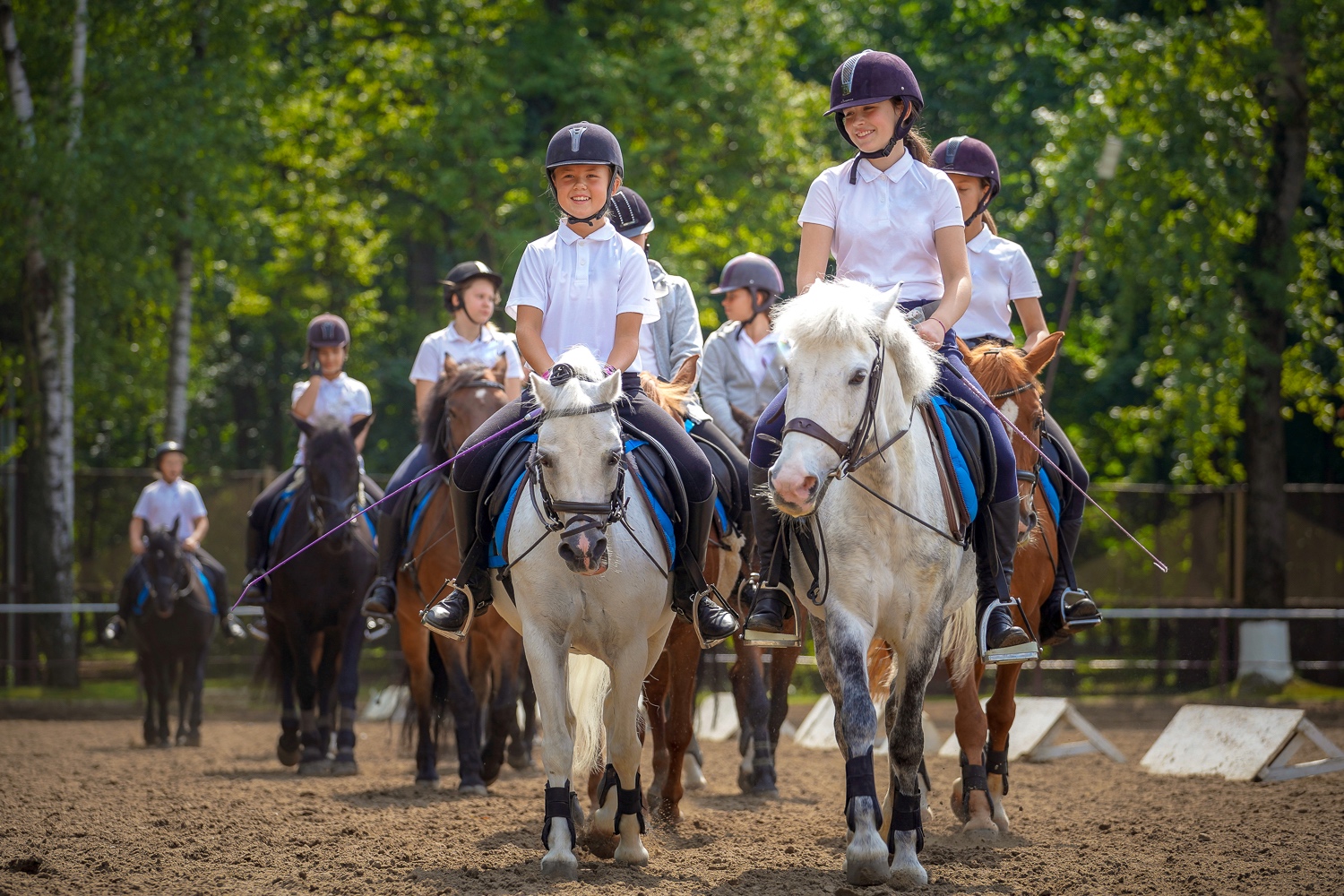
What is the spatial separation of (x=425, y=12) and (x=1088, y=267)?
1225 centimetres

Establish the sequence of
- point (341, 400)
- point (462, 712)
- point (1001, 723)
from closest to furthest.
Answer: point (1001, 723) < point (462, 712) < point (341, 400)

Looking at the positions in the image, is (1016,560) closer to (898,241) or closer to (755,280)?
(898,241)

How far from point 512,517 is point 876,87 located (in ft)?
8.53

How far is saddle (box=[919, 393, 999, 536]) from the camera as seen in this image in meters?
6.25

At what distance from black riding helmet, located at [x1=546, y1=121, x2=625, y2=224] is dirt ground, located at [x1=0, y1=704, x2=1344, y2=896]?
3.16 m

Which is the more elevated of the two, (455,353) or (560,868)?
(455,353)

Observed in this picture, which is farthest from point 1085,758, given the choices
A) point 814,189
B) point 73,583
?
point 73,583

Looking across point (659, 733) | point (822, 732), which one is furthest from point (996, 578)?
point (822, 732)

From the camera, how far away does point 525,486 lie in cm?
668

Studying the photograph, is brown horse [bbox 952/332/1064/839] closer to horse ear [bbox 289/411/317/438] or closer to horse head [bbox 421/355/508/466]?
horse head [bbox 421/355/508/466]

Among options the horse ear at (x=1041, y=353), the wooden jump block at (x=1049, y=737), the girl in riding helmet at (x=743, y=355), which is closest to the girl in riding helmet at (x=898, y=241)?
the horse ear at (x=1041, y=353)

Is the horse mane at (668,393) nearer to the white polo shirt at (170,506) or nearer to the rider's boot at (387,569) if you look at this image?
the rider's boot at (387,569)

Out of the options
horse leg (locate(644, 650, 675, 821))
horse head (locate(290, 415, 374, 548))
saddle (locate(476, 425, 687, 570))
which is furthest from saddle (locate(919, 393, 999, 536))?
horse head (locate(290, 415, 374, 548))

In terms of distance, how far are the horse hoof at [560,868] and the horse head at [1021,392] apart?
2818mm
